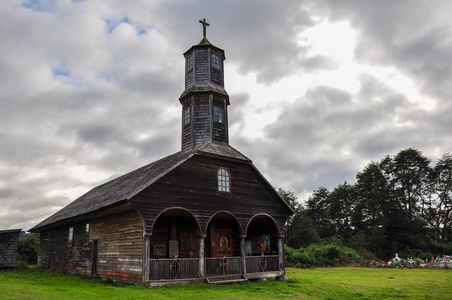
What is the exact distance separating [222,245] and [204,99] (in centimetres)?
934

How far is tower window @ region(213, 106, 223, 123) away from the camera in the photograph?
22.6 m

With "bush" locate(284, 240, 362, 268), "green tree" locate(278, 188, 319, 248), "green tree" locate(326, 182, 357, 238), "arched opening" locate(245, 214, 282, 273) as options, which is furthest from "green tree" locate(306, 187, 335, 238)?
"arched opening" locate(245, 214, 282, 273)

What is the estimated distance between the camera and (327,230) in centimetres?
6562

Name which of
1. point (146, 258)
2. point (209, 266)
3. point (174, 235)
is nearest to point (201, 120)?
point (174, 235)

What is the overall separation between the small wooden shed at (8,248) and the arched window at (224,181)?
64.2ft

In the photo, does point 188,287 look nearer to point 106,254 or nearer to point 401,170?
point 106,254

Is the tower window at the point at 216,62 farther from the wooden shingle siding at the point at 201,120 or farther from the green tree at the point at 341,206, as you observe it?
the green tree at the point at 341,206

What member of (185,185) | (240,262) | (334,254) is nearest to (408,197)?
(334,254)

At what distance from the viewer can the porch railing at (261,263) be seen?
1967cm

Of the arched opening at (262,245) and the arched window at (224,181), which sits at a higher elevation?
the arched window at (224,181)

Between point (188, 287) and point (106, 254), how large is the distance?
6174mm

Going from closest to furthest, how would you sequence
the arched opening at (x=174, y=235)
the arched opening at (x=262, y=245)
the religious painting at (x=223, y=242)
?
the arched opening at (x=174, y=235) < the arched opening at (x=262, y=245) < the religious painting at (x=223, y=242)

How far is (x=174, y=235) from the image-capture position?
62.2 feet

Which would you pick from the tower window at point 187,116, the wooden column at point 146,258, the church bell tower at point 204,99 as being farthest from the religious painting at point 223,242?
the tower window at point 187,116
